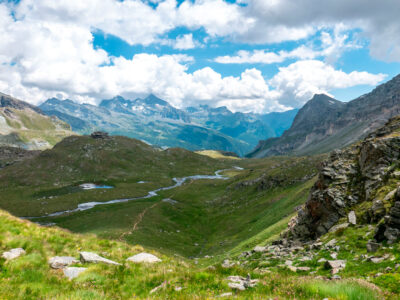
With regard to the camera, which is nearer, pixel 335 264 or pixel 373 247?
pixel 335 264

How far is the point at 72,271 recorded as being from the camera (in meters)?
11.2

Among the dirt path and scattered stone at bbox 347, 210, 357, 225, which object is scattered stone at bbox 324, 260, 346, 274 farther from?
the dirt path

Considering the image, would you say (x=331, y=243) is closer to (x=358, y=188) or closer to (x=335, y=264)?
(x=335, y=264)

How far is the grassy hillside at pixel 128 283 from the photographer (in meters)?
7.55

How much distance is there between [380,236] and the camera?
49.2 feet

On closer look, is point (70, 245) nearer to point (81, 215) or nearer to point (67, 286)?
point (67, 286)

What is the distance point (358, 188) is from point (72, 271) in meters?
28.5

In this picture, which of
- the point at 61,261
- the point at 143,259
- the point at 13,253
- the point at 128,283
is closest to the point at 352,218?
the point at 143,259

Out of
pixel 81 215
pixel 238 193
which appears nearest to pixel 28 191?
pixel 81 215

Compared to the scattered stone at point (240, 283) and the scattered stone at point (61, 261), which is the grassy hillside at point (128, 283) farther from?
the scattered stone at point (61, 261)

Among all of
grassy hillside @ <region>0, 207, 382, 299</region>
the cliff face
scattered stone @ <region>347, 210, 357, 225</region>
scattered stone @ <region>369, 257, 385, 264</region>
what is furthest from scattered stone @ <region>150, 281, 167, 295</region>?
scattered stone @ <region>347, 210, 357, 225</region>

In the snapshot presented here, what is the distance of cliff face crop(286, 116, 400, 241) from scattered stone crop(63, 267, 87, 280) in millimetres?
18177

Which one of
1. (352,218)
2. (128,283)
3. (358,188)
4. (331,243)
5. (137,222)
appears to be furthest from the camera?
(137,222)

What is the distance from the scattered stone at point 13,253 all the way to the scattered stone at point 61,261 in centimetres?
151
